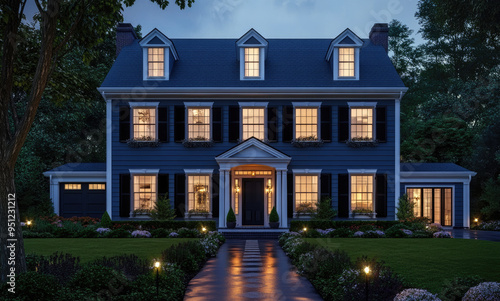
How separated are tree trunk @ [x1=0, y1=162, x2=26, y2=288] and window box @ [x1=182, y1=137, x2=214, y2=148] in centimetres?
1487

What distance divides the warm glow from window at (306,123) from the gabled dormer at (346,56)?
2247 mm

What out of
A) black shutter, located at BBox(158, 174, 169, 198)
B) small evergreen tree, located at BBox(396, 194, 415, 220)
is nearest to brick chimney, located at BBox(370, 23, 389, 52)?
small evergreen tree, located at BBox(396, 194, 415, 220)

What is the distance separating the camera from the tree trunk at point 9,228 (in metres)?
9.23

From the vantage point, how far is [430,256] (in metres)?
14.6

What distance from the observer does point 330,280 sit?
33.4ft

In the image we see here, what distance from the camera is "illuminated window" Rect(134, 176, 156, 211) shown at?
80.1 feet

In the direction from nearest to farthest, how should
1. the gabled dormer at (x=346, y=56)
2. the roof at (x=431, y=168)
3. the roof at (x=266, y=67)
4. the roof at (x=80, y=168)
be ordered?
the roof at (x=266, y=67)
the gabled dormer at (x=346, y=56)
the roof at (x=80, y=168)
the roof at (x=431, y=168)

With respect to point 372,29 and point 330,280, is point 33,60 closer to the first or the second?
point 330,280

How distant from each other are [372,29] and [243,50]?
7901 mm

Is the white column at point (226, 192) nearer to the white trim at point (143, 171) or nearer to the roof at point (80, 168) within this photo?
the white trim at point (143, 171)

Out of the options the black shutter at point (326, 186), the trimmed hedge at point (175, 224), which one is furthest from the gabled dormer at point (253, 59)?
the trimmed hedge at point (175, 224)

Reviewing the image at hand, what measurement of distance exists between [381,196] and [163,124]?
10.9 metres

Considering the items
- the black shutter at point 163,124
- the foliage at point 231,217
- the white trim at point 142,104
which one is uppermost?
the white trim at point 142,104

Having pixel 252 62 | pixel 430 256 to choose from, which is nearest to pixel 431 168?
pixel 252 62
